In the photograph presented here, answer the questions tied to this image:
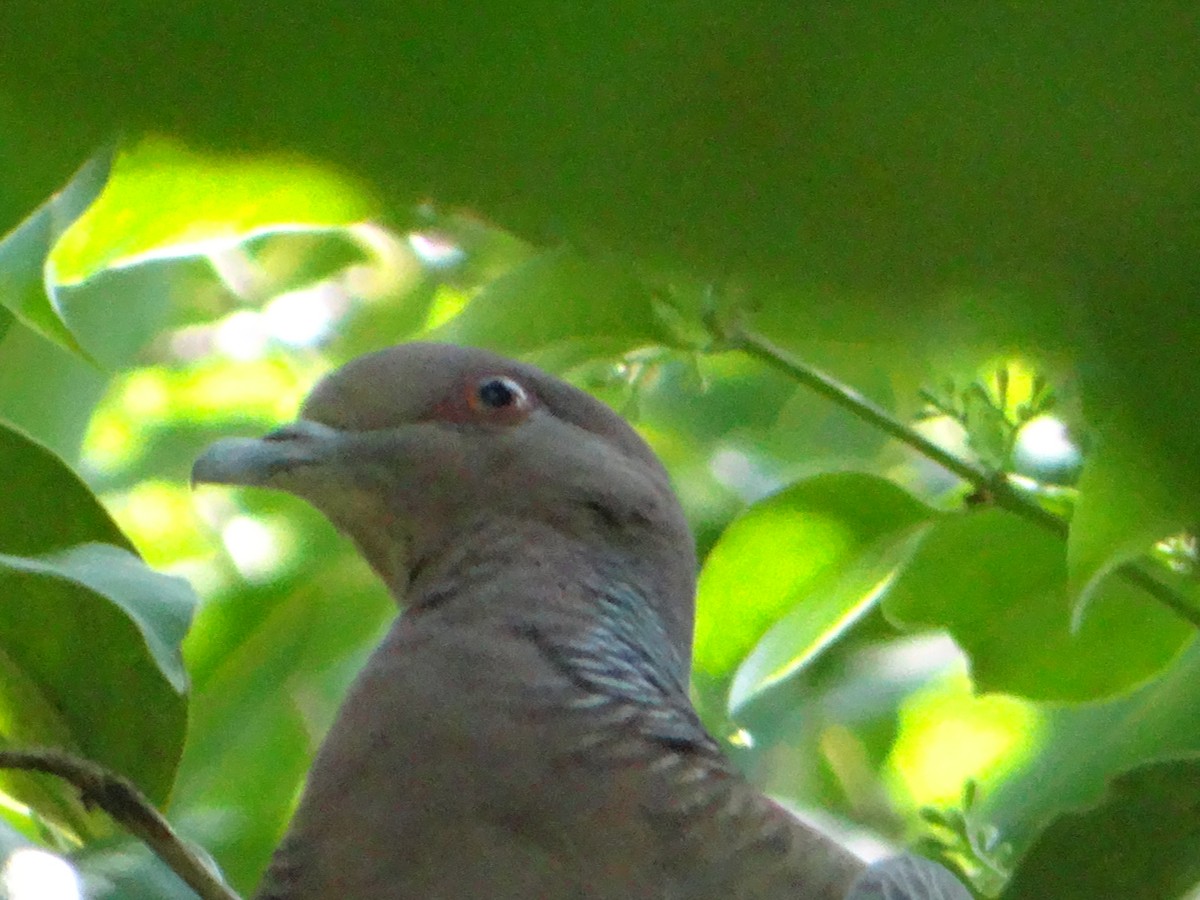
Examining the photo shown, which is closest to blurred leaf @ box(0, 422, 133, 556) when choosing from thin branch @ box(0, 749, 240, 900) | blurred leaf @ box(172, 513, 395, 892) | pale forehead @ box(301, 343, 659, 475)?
thin branch @ box(0, 749, 240, 900)

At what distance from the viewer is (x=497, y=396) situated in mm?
1543

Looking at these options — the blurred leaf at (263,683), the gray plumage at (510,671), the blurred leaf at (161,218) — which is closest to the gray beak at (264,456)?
the gray plumage at (510,671)

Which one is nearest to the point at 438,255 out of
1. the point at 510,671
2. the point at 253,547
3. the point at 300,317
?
the point at 510,671

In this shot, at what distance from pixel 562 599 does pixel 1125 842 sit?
21.5 inches

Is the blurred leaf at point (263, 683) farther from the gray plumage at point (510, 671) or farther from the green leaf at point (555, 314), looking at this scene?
the green leaf at point (555, 314)

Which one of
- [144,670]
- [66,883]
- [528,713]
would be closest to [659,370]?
[528,713]

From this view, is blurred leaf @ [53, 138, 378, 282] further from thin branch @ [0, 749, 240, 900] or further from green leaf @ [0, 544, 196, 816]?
thin branch @ [0, 749, 240, 900]

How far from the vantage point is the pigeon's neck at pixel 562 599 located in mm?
1310

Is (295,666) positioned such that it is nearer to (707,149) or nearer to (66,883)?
(66,883)

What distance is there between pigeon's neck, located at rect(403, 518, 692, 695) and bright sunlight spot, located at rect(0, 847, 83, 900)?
1.44 feet

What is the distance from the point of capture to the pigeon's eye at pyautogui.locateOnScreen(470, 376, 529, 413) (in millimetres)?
1527

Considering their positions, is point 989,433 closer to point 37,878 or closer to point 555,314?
point 555,314

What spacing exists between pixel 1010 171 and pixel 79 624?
99cm

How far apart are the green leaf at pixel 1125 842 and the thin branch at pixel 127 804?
497mm
